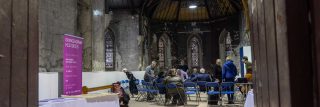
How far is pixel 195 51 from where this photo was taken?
25.1 meters

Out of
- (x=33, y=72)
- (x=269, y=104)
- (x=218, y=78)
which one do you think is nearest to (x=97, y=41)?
(x=218, y=78)

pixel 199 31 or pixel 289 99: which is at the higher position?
pixel 199 31

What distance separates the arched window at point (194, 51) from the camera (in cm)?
2478

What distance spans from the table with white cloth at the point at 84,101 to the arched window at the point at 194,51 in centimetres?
1913

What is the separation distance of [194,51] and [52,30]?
18170 millimetres

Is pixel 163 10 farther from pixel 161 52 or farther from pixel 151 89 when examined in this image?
pixel 151 89

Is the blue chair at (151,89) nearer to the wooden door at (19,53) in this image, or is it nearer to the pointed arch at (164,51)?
the wooden door at (19,53)

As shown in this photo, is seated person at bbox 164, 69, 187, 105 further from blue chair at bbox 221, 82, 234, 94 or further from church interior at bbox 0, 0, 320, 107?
blue chair at bbox 221, 82, 234, 94

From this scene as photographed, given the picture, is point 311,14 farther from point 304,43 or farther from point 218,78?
point 218,78

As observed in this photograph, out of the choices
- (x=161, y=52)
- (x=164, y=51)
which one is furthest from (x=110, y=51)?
(x=164, y=51)

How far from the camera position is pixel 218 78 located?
415 inches

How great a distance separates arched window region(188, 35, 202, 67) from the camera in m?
24.8

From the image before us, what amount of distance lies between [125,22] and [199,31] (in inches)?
331

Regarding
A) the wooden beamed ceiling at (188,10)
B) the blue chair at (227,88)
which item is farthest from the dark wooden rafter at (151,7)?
the blue chair at (227,88)
